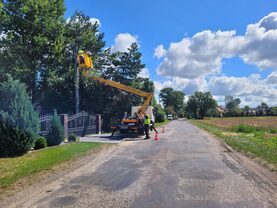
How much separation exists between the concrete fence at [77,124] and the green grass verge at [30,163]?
5036 mm

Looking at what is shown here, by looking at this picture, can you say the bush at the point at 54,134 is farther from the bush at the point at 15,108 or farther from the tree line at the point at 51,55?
the tree line at the point at 51,55

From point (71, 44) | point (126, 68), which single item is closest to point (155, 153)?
point (71, 44)

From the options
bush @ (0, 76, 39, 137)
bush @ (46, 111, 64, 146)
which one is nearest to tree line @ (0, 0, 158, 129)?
bush @ (46, 111, 64, 146)

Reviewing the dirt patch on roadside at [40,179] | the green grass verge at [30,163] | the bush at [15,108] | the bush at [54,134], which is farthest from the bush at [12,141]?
the bush at [54,134]

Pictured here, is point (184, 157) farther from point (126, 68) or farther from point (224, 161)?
Result: point (126, 68)

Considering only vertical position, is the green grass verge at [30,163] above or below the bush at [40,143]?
below

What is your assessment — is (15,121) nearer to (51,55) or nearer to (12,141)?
(12,141)

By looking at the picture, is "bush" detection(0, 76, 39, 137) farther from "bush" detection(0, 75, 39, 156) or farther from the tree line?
the tree line

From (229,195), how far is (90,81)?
2820cm

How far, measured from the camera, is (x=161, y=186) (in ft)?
23.7

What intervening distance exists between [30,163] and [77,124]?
1222 cm

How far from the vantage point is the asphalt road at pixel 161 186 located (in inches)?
237

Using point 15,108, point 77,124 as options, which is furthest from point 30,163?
point 77,124

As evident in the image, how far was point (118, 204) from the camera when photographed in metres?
5.91
